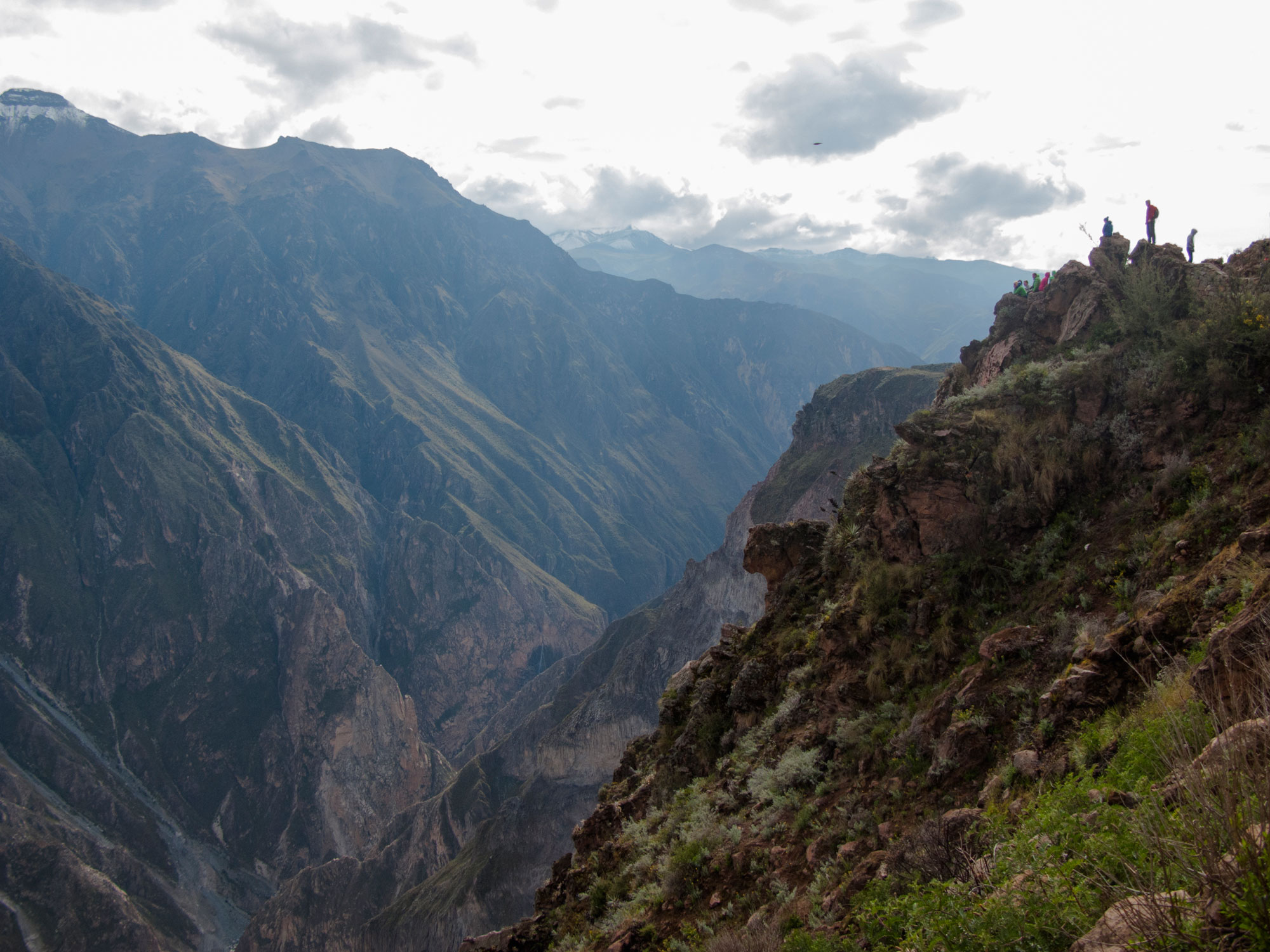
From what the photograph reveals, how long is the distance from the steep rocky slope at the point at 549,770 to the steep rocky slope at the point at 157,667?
1338 inches

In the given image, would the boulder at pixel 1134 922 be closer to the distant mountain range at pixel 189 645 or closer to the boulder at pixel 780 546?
the boulder at pixel 780 546

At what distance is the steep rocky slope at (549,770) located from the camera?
199 ft

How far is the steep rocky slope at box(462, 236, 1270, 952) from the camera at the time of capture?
4.91 m

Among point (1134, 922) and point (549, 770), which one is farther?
point (549, 770)

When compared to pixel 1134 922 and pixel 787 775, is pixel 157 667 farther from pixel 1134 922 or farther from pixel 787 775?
pixel 1134 922

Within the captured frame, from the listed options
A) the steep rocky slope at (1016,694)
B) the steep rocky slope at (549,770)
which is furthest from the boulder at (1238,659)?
the steep rocky slope at (549,770)

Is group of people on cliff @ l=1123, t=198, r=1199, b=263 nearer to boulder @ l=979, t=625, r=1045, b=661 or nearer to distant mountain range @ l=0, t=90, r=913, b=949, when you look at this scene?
boulder @ l=979, t=625, r=1045, b=661

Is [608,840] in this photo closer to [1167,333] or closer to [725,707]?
[725,707]

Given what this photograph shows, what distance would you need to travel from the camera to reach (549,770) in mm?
76812

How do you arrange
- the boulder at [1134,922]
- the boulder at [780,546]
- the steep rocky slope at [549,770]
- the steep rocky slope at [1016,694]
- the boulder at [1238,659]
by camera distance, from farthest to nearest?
1. the steep rocky slope at [549,770]
2. the boulder at [780,546]
3. the boulder at [1238,659]
4. the steep rocky slope at [1016,694]
5. the boulder at [1134,922]

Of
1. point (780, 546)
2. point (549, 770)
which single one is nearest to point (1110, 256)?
point (780, 546)

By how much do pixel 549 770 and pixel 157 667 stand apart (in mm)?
97311

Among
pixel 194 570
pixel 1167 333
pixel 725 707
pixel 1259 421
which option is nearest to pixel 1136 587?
pixel 1259 421

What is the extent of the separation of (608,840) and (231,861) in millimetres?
130346
